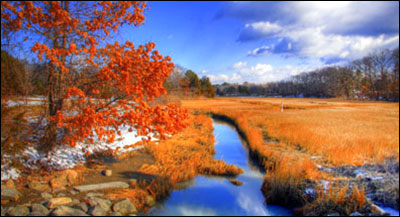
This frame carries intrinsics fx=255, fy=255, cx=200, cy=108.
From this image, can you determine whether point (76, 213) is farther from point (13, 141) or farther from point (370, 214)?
point (370, 214)

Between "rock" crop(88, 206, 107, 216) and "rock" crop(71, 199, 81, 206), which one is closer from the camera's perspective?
"rock" crop(88, 206, 107, 216)

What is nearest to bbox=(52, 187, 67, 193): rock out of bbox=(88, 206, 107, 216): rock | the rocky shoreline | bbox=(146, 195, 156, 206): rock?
the rocky shoreline

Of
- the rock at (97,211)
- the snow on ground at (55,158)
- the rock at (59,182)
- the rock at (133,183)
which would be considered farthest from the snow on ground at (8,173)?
the rock at (133,183)

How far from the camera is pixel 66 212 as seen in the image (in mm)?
5801

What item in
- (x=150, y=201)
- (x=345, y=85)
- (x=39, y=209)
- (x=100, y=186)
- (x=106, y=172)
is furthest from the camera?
(x=345, y=85)

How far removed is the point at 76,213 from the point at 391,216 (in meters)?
7.29

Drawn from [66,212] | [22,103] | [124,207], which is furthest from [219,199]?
[22,103]

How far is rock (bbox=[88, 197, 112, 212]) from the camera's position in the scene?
6.39 m

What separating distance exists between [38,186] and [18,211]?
1.10 m

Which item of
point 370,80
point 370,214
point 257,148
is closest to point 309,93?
point 370,80

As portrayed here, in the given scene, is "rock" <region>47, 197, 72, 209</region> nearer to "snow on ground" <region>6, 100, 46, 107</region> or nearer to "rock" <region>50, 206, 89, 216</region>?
"rock" <region>50, 206, 89, 216</region>

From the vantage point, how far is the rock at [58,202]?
5.96 meters

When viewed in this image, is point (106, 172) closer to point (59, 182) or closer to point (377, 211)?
point (59, 182)

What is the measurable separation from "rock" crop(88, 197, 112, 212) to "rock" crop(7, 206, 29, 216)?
1324 millimetres
